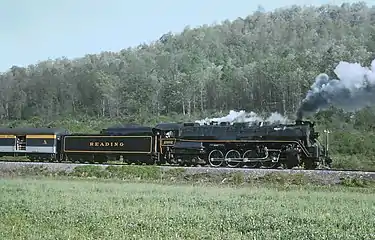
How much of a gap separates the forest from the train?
895 cm

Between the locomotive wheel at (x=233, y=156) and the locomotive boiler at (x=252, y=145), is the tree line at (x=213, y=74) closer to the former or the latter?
the locomotive boiler at (x=252, y=145)

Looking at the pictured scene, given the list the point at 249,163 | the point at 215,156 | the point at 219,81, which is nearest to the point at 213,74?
the point at 219,81

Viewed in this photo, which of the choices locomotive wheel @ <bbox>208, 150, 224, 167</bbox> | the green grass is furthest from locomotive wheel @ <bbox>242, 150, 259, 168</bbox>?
the green grass

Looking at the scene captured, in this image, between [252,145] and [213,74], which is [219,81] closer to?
[213,74]

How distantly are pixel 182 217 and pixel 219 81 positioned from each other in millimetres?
71769

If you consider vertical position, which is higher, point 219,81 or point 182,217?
point 219,81

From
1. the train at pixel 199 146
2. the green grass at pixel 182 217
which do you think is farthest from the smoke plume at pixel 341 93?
the green grass at pixel 182 217

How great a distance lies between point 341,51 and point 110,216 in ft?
174

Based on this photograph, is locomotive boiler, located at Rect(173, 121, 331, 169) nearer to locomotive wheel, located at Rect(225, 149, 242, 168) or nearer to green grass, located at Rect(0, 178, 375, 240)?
locomotive wheel, located at Rect(225, 149, 242, 168)

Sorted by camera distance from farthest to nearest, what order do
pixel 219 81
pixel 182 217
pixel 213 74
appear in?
1. pixel 213 74
2. pixel 219 81
3. pixel 182 217

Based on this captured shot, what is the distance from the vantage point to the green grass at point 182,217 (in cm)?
1073

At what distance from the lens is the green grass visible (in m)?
10.7

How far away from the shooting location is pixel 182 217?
12789 mm

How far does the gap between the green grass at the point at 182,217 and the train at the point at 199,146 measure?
46.5 feet
